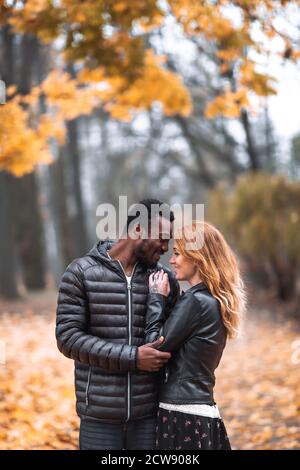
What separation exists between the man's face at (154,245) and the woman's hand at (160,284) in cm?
11

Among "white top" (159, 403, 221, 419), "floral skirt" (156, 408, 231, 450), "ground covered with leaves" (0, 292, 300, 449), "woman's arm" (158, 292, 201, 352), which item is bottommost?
"ground covered with leaves" (0, 292, 300, 449)

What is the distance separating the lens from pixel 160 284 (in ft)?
9.47

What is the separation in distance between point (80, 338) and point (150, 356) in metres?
0.33

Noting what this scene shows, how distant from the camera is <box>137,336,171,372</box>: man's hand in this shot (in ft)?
9.13

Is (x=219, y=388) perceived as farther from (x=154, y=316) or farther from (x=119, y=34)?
(x=154, y=316)

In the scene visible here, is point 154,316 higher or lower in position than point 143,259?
lower

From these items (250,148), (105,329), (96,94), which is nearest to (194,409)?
(105,329)

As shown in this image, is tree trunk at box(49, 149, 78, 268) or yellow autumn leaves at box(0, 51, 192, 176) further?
tree trunk at box(49, 149, 78, 268)

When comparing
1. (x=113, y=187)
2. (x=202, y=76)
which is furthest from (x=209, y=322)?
(x=113, y=187)

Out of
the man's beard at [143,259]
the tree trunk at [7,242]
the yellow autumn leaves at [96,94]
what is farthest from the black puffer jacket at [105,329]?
the tree trunk at [7,242]

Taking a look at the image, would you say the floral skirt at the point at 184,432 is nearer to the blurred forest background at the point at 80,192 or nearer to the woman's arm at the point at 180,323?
the woman's arm at the point at 180,323

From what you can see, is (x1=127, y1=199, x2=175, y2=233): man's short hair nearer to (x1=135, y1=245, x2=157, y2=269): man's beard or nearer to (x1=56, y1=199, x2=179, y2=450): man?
(x1=56, y1=199, x2=179, y2=450): man

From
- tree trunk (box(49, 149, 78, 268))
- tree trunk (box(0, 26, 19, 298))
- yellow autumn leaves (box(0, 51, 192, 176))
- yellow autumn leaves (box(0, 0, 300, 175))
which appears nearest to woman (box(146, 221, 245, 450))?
yellow autumn leaves (box(0, 0, 300, 175))

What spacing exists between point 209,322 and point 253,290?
12.3m
